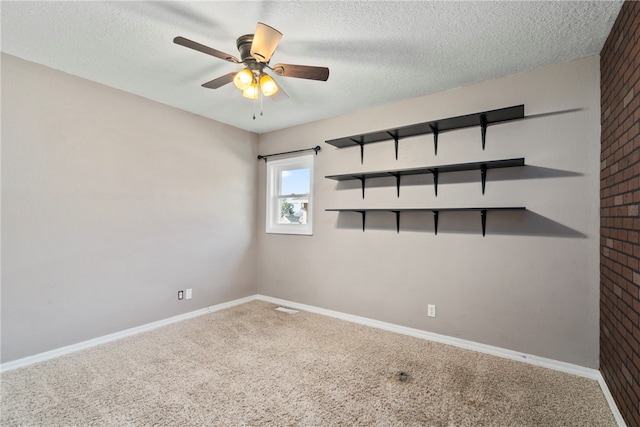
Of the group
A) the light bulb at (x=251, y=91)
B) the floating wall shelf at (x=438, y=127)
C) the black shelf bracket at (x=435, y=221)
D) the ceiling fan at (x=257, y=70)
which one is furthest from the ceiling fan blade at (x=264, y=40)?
the black shelf bracket at (x=435, y=221)

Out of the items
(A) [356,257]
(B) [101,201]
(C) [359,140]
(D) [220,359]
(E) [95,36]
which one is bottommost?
(D) [220,359]

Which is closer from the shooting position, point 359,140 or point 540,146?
point 540,146

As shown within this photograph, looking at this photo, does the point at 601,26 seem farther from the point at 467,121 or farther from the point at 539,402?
the point at 539,402

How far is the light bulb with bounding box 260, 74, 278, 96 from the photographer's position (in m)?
2.03

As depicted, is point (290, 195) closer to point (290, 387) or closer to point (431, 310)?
point (431, 310)

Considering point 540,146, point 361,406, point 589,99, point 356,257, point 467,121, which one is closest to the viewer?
point 361,406

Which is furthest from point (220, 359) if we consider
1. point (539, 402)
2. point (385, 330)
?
point (539, 402)

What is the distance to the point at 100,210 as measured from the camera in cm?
284

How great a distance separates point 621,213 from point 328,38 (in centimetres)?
218

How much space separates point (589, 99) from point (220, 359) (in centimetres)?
361

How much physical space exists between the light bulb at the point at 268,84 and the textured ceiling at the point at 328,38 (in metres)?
0.34

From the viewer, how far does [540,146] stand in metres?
2.46

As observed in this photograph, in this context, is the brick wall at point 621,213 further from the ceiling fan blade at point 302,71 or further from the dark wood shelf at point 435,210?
the ceiling fan blade at point 302,71

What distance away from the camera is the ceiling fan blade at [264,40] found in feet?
5.41
